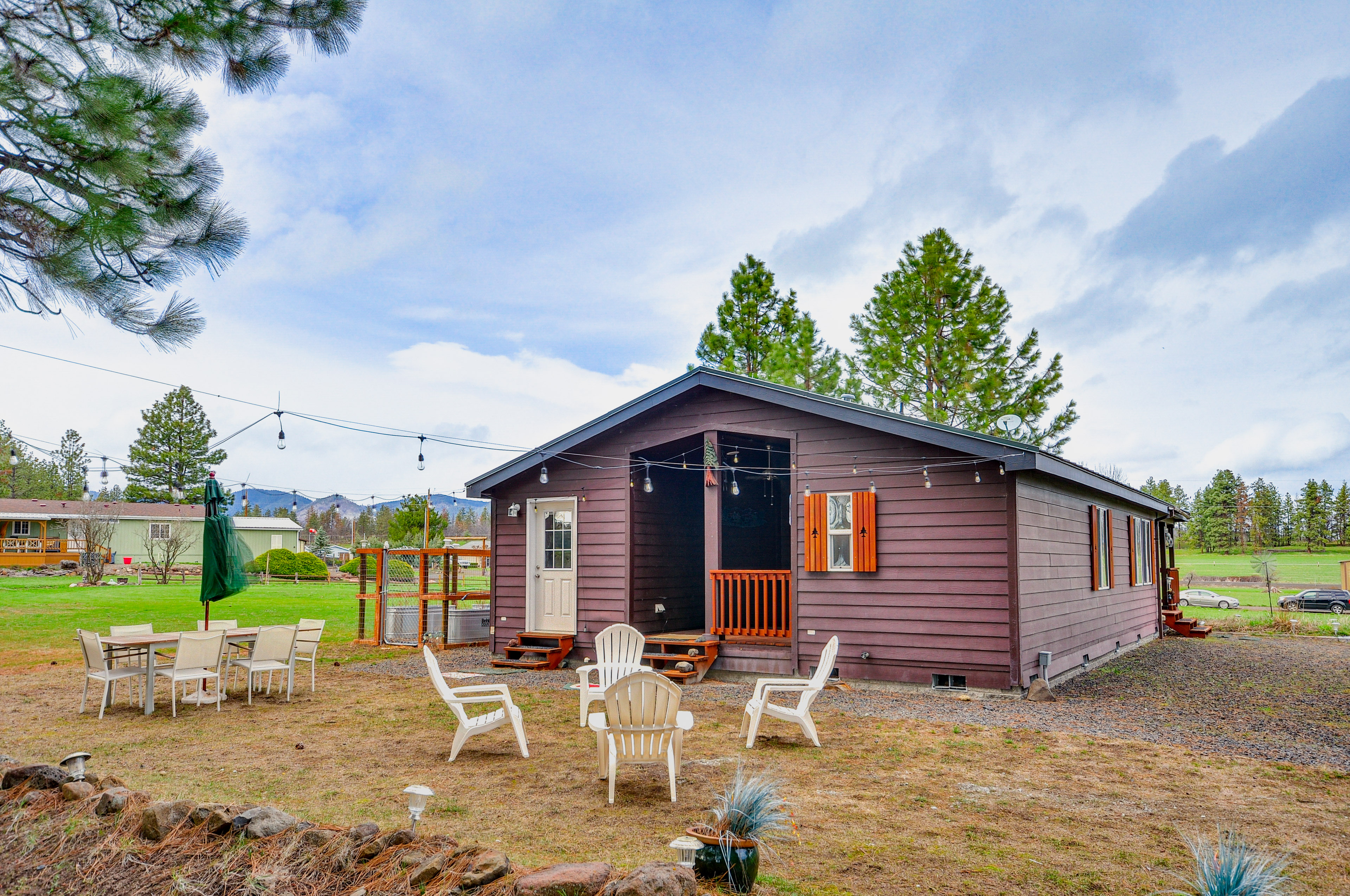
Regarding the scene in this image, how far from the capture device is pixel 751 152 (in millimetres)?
13961

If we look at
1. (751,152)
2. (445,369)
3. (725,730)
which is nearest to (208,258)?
(725,730)

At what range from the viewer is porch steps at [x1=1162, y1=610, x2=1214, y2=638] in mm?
16344

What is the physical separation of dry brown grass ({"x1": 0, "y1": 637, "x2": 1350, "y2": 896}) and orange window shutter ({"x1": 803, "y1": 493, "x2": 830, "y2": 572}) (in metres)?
2.11

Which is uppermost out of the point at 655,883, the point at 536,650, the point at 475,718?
the point at 655,883

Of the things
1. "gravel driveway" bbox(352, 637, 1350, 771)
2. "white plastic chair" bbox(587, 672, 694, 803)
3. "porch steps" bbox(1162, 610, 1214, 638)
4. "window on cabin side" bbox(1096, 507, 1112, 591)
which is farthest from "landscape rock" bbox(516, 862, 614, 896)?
"porch steps" bbox(1162, 610, 1214, 638)

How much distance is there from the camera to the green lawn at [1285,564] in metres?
40.0

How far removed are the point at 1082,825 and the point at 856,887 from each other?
170 cm

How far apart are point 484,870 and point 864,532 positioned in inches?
270

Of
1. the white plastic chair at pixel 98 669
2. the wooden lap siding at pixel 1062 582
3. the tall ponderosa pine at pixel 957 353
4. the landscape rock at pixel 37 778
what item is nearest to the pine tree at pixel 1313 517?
the tall ponderosa pine at pixel 957 353

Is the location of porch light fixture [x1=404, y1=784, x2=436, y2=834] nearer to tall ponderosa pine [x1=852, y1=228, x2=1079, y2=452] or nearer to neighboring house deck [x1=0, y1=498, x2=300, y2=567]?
tall ponderosa pine [x1=852, y1=228, x2=1079, y2=452]

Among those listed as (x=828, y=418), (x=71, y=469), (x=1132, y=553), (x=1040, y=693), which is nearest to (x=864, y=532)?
(x=828, y=418)

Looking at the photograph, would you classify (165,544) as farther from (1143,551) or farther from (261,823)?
(261,823)

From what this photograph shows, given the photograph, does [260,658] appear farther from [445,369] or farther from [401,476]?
[401,476]

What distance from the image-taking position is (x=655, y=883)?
2.76 meters
